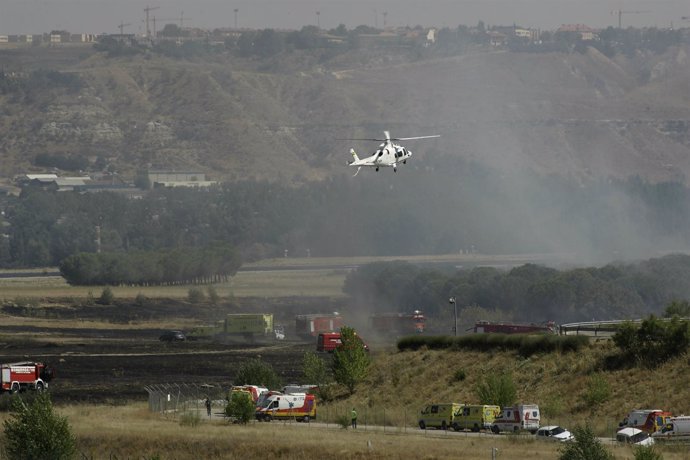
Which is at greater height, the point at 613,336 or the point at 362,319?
the point at 613,336

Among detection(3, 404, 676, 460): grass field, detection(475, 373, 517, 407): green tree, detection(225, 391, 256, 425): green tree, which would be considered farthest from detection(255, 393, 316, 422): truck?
detection(475, 373, 517, 407): green tree

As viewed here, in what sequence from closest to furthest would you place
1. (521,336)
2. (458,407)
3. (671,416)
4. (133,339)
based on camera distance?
(671,416), (458,407), (521,336), (133,339)

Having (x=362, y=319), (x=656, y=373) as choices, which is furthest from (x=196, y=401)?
(x=362, y=319)

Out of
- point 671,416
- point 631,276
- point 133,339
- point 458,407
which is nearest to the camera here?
point 671,416

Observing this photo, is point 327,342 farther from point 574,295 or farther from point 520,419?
point 520,419

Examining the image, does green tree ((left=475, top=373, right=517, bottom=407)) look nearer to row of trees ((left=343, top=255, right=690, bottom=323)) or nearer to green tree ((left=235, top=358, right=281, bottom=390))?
green tree ((left=235, top=358, right=281, bottom=390))

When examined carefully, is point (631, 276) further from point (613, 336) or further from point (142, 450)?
point (142, 450)

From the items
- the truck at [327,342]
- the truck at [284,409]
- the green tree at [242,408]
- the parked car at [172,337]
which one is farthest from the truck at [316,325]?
the green tree at [242,408]
